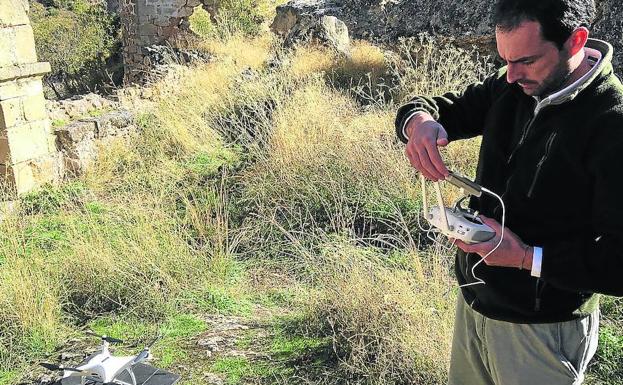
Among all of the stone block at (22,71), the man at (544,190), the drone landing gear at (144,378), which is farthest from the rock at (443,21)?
the drone landing gear at (144,378)

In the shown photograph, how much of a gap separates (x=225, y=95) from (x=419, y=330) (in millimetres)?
5683

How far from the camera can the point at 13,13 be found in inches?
235

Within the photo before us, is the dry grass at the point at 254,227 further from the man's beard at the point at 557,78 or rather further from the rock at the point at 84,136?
the man's beard at the point at 557,78

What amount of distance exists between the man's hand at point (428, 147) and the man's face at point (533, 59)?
0.91ft

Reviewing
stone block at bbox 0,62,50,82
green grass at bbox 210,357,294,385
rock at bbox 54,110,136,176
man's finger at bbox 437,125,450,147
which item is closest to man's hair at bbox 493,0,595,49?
man's finger at bbox 437,125,450,147

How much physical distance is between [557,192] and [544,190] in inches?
1.3

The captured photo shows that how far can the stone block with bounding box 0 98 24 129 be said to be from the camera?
233 inches

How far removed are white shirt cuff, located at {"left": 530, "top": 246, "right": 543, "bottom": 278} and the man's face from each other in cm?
43

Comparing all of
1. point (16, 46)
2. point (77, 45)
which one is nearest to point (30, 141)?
point (16, 46)

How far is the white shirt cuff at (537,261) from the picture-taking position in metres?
1.61

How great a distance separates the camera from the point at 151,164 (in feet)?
22.0

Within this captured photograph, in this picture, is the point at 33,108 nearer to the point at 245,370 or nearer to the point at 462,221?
the point at 245,370

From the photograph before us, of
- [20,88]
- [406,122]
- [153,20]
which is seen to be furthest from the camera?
[153,20]

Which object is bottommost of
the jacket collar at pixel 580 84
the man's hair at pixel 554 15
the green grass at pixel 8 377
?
the green grass at pixel 8 377
